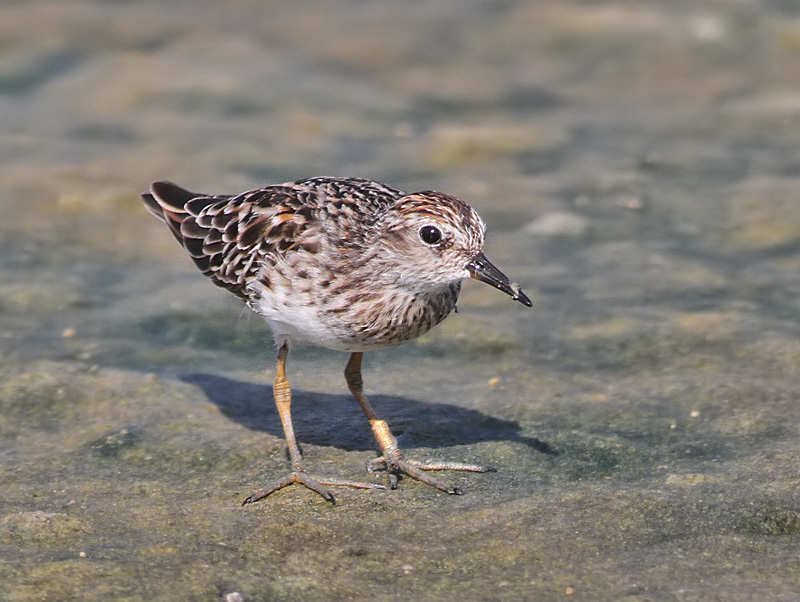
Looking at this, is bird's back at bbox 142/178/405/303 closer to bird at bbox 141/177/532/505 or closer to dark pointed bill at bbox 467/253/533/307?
bird at bbox 141/177/532/505

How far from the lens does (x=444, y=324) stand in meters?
9.02

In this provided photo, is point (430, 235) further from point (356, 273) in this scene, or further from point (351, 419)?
point (351, 419)

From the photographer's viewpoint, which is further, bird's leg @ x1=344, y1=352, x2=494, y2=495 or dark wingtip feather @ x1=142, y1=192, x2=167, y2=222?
dark wingtip feather @ x1=142, y1=192, x2=167, y2=222

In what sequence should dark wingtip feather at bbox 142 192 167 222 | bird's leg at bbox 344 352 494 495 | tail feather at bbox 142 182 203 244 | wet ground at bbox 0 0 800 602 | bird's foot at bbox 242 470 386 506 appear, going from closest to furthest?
1. wet ground at bbox 0 0 800 602
2. bird's foot at bbox 242 470 386 506
3. bird's leg at bbox 344 352 494 495
4. tail feather at bbox 142 182 203 244
5. dark wingtip feather at bbox 142 192 167 222

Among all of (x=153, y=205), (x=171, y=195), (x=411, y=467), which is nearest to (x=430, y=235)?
(x=411, y=467)

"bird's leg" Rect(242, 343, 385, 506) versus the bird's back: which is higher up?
the bird's back

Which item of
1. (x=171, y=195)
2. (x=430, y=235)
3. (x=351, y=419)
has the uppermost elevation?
(x=430, y=235)

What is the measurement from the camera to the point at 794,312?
8.85 meters

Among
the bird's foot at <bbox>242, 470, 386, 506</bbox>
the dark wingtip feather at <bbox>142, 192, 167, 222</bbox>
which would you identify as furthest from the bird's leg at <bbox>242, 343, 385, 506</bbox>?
the dark wingtip feather at <bbox>142, 192, 167, 222</bbox>

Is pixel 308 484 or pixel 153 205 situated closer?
pixel 308 484

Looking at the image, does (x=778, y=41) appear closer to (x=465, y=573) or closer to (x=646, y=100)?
(x=646, y=100)

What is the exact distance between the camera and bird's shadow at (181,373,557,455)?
7.47 m

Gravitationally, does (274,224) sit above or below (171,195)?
above

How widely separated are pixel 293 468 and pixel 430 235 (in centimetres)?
163
